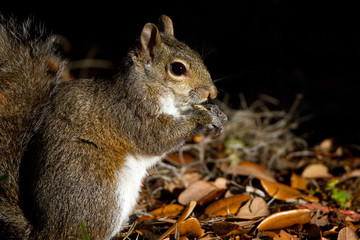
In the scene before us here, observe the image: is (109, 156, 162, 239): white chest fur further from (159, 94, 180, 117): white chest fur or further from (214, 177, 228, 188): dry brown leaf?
(214, 177, 228, 188): dry brown leaf

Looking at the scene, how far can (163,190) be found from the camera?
2334 mm

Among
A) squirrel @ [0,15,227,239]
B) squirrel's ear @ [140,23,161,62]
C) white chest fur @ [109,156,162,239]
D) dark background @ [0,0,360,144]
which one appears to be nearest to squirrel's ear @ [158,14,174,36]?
squirrel @ [0,15,227,239]

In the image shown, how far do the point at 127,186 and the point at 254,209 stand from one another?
0.71m

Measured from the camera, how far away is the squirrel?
158 cm

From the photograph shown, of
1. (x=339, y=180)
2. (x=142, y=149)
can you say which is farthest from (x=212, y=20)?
(x=142, y=149)

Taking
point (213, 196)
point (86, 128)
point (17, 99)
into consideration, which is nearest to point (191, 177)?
point (213, 196)

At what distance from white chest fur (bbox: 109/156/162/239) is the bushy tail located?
382mm

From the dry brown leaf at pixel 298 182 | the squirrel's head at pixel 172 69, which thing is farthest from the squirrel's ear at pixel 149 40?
the dry brown leaf at pixel 298 182

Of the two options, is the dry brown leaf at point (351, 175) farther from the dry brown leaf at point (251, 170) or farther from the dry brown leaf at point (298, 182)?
the dry brown leaf at point (251, 170)

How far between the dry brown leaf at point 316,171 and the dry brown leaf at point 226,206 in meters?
0.63

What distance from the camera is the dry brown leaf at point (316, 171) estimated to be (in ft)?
8.11

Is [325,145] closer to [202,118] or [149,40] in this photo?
[202,118]

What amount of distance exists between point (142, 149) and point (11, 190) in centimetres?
62

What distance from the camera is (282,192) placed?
7.07 feet
